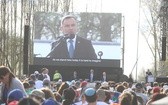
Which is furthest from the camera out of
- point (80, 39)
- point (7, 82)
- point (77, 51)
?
point (80, 39)

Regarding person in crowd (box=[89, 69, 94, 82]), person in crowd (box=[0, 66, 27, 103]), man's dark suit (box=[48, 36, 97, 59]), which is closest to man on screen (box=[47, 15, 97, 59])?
man's dark suit (box=[48, 36, 97, 59])

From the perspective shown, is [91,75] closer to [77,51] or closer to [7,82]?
[77,51]

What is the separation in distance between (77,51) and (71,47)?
1.38ft

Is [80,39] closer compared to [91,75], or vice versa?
[91,75]

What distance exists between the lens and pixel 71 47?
106 ft

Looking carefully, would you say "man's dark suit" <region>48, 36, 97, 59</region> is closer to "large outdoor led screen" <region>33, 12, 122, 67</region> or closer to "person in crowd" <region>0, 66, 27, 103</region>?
"large outdoor led screen" <region>33, 12, 122, 67</region>

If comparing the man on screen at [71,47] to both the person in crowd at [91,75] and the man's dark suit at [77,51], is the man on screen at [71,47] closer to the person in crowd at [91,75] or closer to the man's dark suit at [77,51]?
the man's dark suit at [77,51]

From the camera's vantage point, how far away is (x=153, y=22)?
52625mm

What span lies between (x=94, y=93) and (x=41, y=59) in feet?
79.0

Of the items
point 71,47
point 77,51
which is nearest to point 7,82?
point 71,47

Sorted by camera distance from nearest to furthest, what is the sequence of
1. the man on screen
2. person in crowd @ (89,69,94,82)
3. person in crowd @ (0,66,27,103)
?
1. person in crowd @ (0,66,27,103)
2. person in crowd @ (89,69,94,82)
3. the man on screen

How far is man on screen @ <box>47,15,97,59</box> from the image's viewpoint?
106 feet

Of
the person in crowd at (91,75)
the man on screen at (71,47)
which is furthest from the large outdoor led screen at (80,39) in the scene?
the person in crowd at (91,75)

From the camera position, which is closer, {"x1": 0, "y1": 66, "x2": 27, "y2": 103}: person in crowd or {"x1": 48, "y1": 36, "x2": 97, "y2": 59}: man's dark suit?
{"x1": 0, "y1": 66, "x2": 27, "y2": 103}: person in crowd
